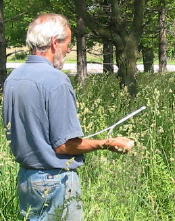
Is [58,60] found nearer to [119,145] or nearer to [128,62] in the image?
[119,145]

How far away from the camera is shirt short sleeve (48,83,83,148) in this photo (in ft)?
9.48

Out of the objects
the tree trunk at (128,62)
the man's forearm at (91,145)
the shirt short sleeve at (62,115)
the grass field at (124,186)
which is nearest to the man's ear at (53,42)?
the shirt short sleeve at (62,115)

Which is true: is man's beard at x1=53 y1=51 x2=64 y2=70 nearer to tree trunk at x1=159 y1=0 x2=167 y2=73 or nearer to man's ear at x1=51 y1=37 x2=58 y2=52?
man's ear at x1=51 y1=37 x2=58 y2=52

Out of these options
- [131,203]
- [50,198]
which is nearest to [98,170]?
[131,203]

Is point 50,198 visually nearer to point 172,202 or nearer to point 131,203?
point 131,203

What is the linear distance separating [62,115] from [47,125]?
138 mm

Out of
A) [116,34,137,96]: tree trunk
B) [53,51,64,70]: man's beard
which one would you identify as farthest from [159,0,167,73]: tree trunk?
[53,51,64,70]: man's beard

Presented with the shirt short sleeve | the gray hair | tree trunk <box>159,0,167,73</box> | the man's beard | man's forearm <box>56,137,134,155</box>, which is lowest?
tree trunk <box>159,0,167,73</box>

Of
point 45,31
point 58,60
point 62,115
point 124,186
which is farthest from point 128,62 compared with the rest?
point 62,115

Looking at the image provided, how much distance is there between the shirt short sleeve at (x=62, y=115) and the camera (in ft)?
9.48

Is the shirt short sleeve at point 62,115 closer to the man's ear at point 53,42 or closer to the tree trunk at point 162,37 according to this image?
the man's ear at point 53,42

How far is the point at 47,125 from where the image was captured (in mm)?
2986

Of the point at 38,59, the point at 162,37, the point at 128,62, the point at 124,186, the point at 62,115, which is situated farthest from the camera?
the point at 162,37

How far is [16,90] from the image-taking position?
303cm
